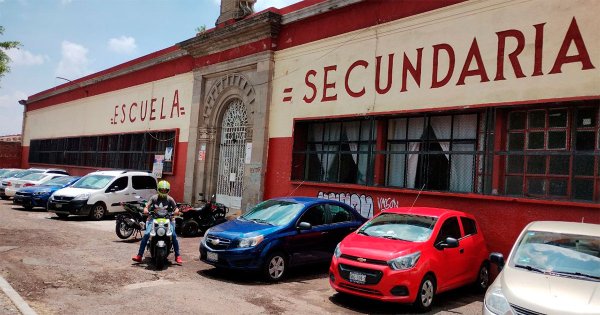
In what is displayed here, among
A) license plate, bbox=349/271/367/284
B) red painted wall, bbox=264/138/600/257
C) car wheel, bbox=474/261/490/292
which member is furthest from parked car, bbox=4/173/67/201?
car wheel, bbox=474/261/490/292

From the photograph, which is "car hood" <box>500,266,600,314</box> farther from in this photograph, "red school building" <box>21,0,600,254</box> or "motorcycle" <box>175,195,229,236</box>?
"motorcycle" <box>175,195,229,236</box>

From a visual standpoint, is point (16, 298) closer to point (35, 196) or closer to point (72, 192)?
point (72, 192)

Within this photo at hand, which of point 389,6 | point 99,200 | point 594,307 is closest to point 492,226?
point 594,307

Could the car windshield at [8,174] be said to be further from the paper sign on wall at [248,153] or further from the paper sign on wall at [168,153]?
the paper sign on wall at [248,153]

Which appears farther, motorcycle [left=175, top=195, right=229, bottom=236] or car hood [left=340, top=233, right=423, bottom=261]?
motorcycle [left=175, top=195, right=229, bottom=236]

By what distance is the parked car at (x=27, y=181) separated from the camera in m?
20.8

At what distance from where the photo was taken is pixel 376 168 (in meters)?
12.2

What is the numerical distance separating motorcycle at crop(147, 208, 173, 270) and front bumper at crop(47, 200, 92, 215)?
7.26 meters

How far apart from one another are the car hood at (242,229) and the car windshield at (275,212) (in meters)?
0.25

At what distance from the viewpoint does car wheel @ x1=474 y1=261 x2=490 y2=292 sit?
8484 millimetres

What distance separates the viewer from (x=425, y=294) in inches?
276

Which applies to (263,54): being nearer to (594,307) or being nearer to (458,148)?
(458,148)

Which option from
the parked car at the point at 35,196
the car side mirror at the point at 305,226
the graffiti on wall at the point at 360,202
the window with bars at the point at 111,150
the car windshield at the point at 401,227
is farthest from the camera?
the window with bars at the point at 111,150

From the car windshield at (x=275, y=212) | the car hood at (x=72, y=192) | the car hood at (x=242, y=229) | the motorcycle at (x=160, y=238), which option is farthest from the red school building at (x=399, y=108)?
the motorcycle at (x=160, y=238)
